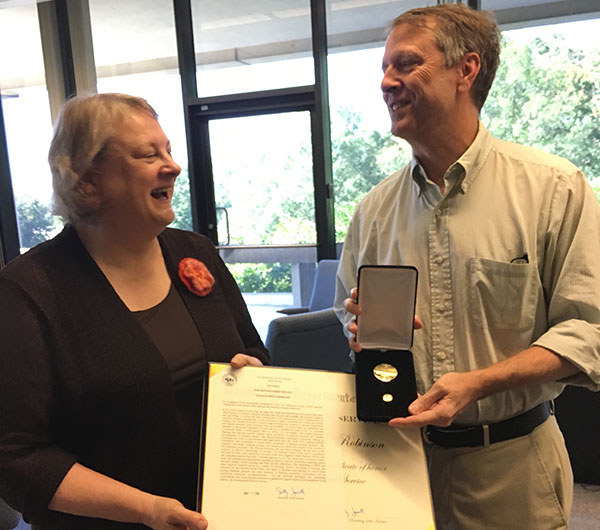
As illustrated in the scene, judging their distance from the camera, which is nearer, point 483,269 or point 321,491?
point 321,491

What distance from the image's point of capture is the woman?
3.24 ft

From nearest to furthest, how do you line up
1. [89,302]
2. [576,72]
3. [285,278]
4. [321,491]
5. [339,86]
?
1. [321,491]
2. [89,302]
3. [576,72]
4. [339,86]
5. [285,278]

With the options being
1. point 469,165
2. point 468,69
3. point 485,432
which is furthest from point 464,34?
point 485,432

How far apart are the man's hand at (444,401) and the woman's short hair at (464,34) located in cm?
69

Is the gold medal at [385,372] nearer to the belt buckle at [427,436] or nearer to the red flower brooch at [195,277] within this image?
the belt buckle at [427,436]

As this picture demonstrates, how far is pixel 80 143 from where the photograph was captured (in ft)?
3.79

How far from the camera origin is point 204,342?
123 cm

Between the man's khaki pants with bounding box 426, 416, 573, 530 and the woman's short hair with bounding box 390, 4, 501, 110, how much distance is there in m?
0.83

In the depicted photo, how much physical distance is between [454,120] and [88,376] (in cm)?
99

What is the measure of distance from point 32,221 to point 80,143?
14.9 ft

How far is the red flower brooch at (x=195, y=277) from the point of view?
128cm

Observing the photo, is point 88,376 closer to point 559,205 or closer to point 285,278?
point 559,205

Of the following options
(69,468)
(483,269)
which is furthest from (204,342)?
(483,269)

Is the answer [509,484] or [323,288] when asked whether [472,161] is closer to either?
[509,484]
